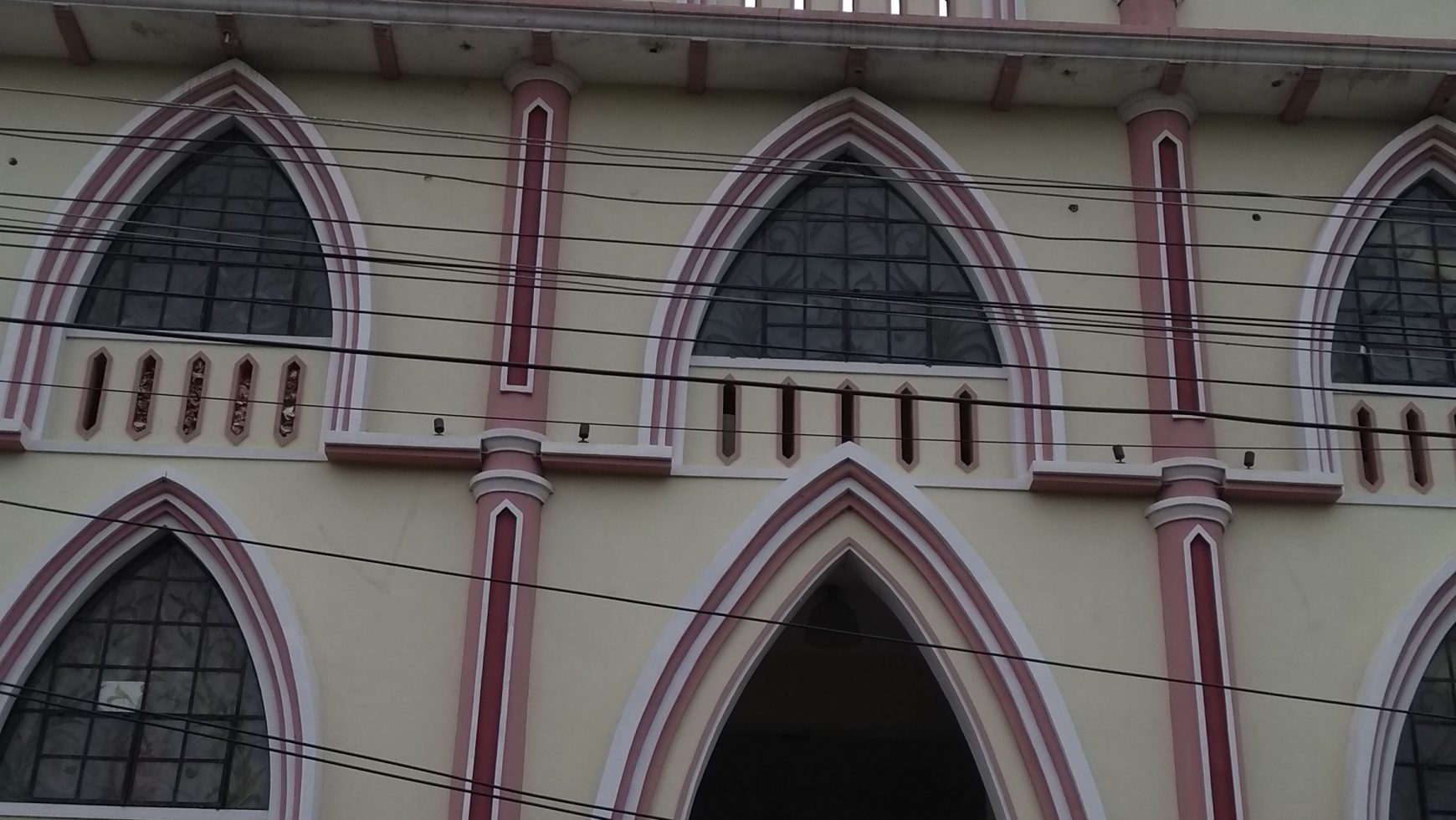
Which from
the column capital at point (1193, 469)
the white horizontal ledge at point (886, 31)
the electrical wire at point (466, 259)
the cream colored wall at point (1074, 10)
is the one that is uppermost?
the cream colored wall at point (1074, 10)

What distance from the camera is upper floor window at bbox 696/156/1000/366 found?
38.0ft

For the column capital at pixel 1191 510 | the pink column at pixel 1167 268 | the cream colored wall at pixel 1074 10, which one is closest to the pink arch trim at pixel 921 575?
the column capital at pixel 1191 510

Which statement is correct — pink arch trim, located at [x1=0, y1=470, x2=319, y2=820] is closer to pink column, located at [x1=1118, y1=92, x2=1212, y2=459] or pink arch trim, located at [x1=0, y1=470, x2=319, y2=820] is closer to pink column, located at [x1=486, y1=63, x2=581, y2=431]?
pink column, located at [x1=486, y1=63, x2=581, y2=431]

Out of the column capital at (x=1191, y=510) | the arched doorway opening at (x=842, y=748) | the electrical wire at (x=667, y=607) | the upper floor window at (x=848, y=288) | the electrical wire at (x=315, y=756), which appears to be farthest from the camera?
the arched doorway opening at (x=842, y=748)

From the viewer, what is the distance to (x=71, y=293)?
11367mm

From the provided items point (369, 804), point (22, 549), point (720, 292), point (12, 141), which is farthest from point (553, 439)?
point (12, 141)

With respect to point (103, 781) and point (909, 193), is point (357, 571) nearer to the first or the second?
point (103, 781)

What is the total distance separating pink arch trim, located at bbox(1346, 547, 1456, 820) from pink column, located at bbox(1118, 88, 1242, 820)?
2.56 ft

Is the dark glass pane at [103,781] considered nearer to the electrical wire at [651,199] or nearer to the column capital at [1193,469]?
the electrical wire at [651,199]

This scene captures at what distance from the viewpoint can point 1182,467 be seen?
10.8 meters

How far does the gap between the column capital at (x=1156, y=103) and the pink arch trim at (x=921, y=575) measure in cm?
313

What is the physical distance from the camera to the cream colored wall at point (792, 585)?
33.7 feet

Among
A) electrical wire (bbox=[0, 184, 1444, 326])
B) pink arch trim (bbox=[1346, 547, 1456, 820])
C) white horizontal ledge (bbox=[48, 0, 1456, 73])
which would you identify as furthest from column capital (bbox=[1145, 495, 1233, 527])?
white horizontal ledge (bbox=[48, 0, 1456, 73])

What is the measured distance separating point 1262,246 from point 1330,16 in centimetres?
207
